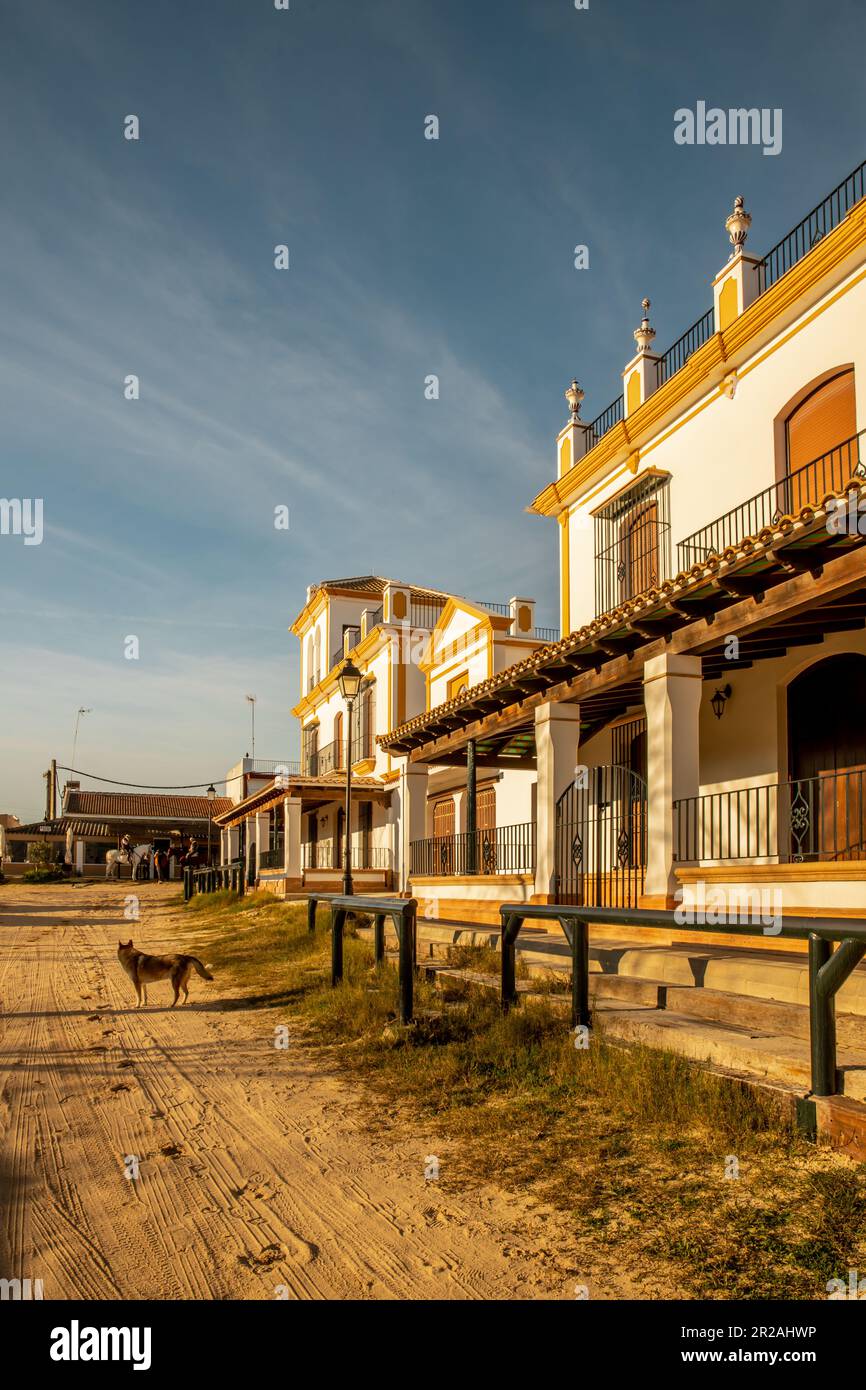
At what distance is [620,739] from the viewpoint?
1492 cm

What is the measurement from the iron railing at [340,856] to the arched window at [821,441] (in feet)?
42.1

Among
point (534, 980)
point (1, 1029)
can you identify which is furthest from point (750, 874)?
point (1, 1029)

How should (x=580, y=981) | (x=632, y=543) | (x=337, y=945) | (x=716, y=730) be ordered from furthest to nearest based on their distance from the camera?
(x=632, y=543) → (x=716, y=730) → (x=337, y=945) → (x=580, y=981)

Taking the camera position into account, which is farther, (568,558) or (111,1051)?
(568,558)

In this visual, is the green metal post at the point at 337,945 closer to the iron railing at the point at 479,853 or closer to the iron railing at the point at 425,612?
the iron railing at the point at 479,853

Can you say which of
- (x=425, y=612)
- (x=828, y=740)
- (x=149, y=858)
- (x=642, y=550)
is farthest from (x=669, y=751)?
(x=149, y=858)

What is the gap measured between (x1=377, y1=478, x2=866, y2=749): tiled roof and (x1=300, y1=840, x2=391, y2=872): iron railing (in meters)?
9.46

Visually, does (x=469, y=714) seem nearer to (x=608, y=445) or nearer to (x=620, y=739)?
(x=620, y=739)

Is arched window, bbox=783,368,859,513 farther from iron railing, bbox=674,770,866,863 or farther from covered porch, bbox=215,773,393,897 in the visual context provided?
covered porch, bbox=215,773,393,897

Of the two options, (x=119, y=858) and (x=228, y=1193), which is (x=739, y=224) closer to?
(x=228, y=1193)

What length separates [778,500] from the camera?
11.6m

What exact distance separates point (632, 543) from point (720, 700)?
3586 mm

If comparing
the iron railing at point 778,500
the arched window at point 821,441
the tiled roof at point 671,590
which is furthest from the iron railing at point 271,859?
the arched window at point 821,441

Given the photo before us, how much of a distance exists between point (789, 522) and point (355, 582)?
2634cm
